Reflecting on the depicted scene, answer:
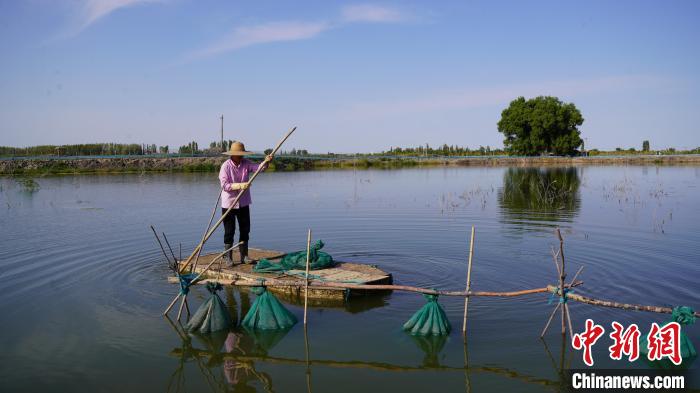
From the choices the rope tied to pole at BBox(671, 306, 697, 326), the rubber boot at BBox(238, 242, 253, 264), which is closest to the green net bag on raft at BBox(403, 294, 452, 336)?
the rope tied to pole at BBox(671, 306, 697, 326)

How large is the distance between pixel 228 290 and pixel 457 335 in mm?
3521

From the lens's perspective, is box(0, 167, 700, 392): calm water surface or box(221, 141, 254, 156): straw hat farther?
box(221, 141, 254, 156): straw hat

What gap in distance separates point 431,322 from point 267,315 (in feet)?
5.96

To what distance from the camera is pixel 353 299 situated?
22.4ft

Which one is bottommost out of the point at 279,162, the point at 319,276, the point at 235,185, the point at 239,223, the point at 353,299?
the point at 353,299

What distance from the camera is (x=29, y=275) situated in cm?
813

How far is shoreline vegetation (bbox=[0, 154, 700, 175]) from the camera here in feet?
118

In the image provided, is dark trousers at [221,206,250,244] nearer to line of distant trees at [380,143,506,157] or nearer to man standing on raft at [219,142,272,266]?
man standing on raft at [219,142,272,266]

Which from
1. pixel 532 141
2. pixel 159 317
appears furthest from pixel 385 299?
pixel 532 141

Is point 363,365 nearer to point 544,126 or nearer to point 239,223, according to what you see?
point 239,223

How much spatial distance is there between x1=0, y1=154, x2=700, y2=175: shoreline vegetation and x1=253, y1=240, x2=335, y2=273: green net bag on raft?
26862 mm

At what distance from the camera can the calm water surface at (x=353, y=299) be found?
4.79 m

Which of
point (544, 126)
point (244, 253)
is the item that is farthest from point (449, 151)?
point (244, 253)

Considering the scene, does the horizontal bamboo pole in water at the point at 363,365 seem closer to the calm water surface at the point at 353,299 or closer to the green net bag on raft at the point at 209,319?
the calm water surface at the point at 353,299
